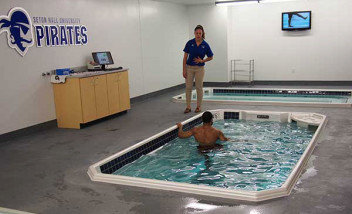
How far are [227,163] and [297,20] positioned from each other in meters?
7.58

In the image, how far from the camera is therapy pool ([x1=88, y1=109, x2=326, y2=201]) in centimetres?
362

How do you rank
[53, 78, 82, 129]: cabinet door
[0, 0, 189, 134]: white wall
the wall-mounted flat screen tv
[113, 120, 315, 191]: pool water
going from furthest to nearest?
the wall-mounted flat screen tv
[53, 78, 82, 129]: cabinet door
[0, 0, 189, 134]: white wall
[113, 120, 315, 191]: pool water

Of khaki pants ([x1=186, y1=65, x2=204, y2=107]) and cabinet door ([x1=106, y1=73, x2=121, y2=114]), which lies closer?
cabinet door ([x1=106, y1=73, x2=121, y2=114])

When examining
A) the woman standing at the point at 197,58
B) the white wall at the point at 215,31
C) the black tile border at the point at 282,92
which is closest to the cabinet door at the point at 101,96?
the woman standing at the point at 197,58

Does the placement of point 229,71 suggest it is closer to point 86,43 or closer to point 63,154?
point 86,43

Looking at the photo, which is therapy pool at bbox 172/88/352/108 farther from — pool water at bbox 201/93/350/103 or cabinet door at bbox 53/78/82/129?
cabinet door at bbox 53/78/82/129

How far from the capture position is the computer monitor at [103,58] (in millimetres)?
7367

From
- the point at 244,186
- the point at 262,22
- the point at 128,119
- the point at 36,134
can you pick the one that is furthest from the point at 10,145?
the point at 262,22

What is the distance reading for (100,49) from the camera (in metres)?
7.81

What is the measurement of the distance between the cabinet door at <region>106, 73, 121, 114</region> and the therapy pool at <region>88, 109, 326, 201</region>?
1.63m

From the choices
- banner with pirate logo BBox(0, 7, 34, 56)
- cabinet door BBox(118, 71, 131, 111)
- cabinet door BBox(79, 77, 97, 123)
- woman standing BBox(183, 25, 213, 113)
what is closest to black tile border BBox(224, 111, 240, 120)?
woman standing BBox(183, 25, 213, 113)

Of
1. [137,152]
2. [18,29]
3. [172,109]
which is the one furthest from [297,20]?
[18,29]

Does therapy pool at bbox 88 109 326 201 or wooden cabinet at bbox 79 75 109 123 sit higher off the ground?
wooden cabinet at bbox 79 75 109 123

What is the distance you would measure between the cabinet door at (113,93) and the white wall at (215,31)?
4916mm
